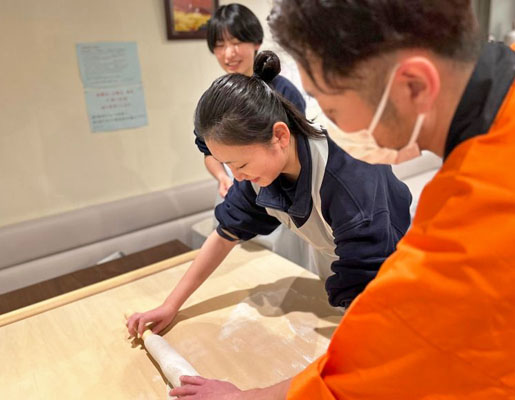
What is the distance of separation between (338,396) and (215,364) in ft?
1.40

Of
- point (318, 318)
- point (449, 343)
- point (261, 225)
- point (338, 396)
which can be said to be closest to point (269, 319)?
point (318, 318)

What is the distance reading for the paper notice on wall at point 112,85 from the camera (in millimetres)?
1864

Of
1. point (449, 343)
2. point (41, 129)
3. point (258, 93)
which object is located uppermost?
point (258, 93)

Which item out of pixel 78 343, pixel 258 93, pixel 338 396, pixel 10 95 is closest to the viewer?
pixel 338 396

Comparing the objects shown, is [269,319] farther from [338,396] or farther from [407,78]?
[407,78]

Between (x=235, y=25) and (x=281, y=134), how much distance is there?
0.81 m

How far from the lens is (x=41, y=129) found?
1.82 meters

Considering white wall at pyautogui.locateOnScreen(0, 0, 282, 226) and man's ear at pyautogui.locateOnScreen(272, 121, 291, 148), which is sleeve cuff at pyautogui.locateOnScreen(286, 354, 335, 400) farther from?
white wall at pyautogui.locateOnScreen(0, 0, 282, 226)

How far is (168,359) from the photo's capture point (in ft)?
3.01

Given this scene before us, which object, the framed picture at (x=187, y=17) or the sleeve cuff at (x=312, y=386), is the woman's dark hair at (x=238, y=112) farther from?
the framed picture at (x=187, y=17)

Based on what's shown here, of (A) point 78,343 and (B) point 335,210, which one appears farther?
(A) point 78,343

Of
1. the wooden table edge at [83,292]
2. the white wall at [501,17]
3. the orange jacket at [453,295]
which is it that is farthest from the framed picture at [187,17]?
the white wall at [501,17]

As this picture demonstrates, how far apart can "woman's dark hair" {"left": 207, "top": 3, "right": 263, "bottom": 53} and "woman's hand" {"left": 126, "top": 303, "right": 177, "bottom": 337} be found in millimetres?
964

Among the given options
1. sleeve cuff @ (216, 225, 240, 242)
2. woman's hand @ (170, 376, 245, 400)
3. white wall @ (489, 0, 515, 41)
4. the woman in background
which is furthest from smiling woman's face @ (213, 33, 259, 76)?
white wall @ (489, 0, 515, 41)
